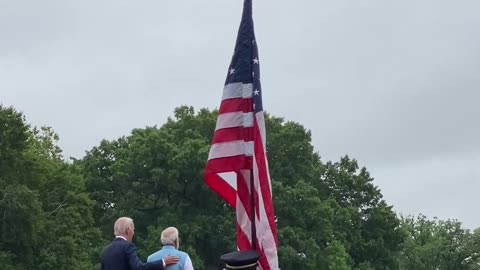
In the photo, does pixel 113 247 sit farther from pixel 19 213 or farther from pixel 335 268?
pixel 335 268

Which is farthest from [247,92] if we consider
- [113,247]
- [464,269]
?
[464,269]

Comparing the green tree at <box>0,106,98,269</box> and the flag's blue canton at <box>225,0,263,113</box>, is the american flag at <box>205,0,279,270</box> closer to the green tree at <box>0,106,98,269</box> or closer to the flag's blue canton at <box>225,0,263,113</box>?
the flag's blue canton at <box>225,0,263,113</box>

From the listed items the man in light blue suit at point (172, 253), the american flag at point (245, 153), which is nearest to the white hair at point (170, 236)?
the man in light blue suit at point (172, 253)

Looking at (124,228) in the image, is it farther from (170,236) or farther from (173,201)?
(173,201)

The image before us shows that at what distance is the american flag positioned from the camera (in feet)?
33.5

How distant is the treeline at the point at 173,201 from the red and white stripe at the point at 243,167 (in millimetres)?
39705

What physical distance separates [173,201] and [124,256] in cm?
4808

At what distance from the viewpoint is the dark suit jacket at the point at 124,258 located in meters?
10.9

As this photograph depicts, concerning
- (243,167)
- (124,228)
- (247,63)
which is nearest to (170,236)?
(124,228)

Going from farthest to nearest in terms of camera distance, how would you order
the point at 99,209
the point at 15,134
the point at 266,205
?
the point at 99,209, the point at 15,134, the point at 266,205

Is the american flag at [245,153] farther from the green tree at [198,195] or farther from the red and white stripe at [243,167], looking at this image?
the green tree at [198,195]

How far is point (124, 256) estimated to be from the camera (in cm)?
1091

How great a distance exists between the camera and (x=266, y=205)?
33.7 feet

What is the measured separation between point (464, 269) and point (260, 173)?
8264cm
